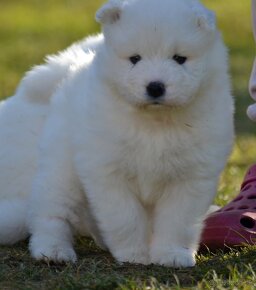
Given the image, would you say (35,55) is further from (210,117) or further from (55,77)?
(210,117)

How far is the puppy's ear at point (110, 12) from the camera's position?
16.3 feet

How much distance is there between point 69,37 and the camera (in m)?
17.6

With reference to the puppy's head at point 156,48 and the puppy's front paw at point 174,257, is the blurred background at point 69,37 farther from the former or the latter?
the puppy's head at point 156,48

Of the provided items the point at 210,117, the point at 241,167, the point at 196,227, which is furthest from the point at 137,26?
the point at 241,167

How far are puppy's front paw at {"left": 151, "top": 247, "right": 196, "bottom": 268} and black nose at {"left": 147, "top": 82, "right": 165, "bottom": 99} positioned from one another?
0.88m

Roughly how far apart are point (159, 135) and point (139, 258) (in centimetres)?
67

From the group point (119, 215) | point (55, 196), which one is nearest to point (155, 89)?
point (119, 215)

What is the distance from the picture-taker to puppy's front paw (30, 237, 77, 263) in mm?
5070

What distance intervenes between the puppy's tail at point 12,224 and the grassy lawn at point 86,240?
2.6 inches

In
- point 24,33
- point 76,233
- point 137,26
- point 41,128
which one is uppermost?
point 137,26

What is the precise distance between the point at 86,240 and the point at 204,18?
1.76 meters

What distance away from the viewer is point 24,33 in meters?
18.2

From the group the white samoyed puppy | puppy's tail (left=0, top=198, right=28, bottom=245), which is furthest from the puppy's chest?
puppy's tail (left=0, top=198, right=28, bottom=245)

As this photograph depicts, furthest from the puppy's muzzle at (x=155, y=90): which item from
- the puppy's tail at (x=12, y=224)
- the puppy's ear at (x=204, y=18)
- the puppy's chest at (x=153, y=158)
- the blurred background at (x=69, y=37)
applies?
the blurred background at (x=69, y=37)
